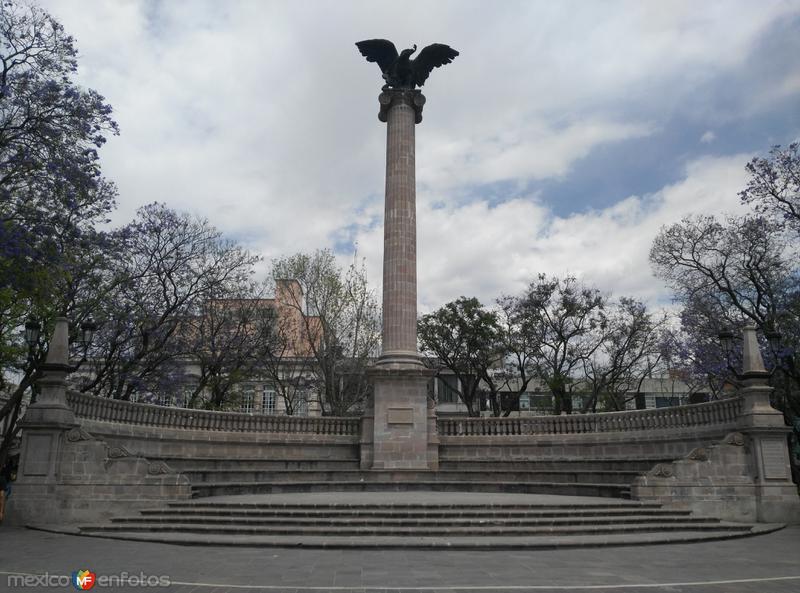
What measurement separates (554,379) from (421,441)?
19.2 m

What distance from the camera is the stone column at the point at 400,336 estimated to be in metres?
22.2

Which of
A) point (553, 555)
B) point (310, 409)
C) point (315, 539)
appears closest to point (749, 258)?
point (553, 555)

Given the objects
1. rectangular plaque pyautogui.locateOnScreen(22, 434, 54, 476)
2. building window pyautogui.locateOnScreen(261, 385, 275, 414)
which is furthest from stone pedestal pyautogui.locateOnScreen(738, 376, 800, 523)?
building window pyautogui.locateOnScreen(261, 385, 275, 414)

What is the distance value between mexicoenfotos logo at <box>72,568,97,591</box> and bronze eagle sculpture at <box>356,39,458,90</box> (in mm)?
22739

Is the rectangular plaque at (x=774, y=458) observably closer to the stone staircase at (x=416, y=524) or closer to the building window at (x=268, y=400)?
the stone staircase at (x=416, y=524)

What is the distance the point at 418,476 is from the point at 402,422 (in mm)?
2070

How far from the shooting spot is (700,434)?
18766 mm

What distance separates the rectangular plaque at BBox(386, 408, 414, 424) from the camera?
73.0 ft

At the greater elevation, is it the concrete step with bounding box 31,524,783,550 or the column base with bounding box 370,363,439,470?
the column base with bounding box 370,363,439,470

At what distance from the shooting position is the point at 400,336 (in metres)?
23.2

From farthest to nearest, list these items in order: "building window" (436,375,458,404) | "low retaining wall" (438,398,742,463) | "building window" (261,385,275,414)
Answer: "building window" (436,375,458,404), "building window" (261,385,275,414), "low retaining wall" (438,398,742,463)

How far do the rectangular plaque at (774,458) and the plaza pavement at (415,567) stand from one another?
409 cm

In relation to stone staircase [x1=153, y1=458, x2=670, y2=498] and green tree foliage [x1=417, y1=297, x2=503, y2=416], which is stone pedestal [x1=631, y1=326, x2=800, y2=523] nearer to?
stone staircase [x1=153, y1=458, x2=670, y2=498]

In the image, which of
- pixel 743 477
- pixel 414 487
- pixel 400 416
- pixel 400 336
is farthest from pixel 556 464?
pixel 400 336
